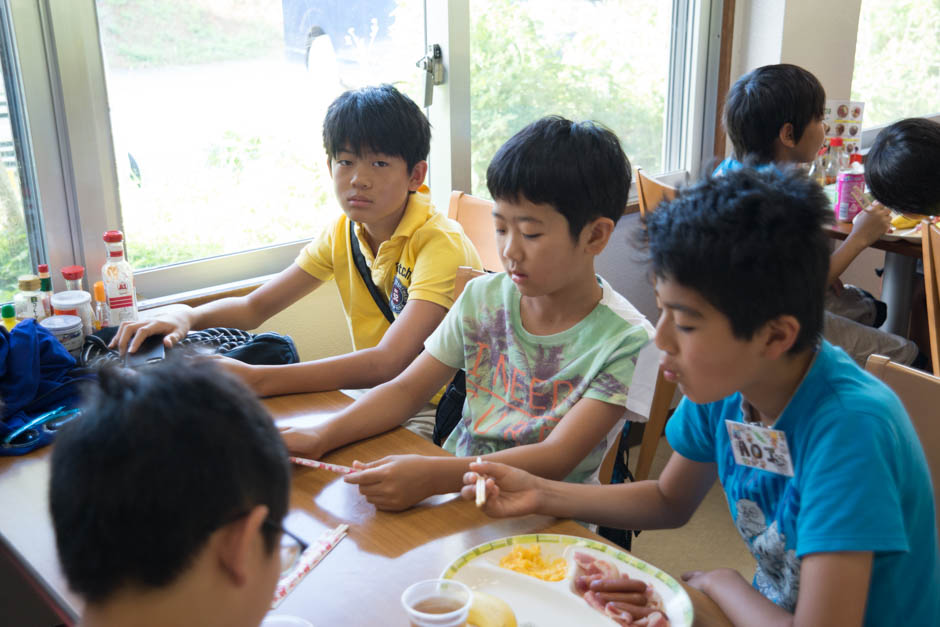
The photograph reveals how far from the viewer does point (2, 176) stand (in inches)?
73.9

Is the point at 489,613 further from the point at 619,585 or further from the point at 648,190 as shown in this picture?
the point at 648,190

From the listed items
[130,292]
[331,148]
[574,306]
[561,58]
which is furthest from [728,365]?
[561,58]

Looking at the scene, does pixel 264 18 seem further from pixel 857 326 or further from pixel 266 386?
pixel 857 326

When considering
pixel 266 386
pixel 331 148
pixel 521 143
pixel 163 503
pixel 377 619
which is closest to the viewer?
pixel 163 503

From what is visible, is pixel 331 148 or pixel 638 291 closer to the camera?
pixel 331 148

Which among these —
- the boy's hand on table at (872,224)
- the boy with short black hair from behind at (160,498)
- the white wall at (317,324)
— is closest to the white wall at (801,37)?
the boy's hand on table at (872,224)

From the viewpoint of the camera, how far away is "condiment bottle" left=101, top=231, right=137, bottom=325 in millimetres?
1837

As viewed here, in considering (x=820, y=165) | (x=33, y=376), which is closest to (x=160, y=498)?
(x=33, y=376)

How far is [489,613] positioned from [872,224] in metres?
1.91

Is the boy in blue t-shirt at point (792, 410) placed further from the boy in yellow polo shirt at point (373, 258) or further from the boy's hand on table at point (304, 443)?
the boy in yellow polo shirt at point (373, 258)

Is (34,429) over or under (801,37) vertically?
under

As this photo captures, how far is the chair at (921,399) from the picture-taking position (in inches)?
41.4

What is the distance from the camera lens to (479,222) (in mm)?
2137

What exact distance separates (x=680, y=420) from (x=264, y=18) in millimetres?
1609
